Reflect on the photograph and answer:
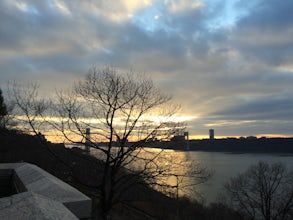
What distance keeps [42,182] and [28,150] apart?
23.0 meters

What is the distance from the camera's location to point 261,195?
3888 centimetres

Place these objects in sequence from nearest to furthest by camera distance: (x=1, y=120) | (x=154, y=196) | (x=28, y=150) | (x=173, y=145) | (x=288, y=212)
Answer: (x=173, y=145)
(x=154, y=196)
(x=28, y=150)
(x=1, y=120)
(x=288, y=212)

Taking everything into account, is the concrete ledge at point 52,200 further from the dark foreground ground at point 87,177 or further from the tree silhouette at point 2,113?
the tree silhouette at point 2,113

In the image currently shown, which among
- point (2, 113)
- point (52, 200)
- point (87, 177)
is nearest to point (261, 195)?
point (2, 113)

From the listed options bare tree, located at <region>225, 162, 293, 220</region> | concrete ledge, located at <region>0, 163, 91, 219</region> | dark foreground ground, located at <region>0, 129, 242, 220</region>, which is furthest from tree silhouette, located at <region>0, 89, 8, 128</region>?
concrete ledge, located at <region>0, 163, 91, 219</region>

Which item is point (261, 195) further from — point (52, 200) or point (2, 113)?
point (52, 200)

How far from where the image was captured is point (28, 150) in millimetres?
24875

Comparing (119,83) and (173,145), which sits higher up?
(119,83)

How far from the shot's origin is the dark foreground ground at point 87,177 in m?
12.0

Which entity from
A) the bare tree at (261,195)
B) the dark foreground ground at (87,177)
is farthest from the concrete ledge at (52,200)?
the bare tree at (261,195)

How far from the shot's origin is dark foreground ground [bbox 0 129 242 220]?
12.0 metres

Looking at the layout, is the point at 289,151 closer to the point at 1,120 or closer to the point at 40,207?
the point at 1,120

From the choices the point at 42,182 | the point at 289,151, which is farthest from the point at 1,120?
the point at 289,151

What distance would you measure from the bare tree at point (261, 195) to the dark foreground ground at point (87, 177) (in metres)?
2.46
